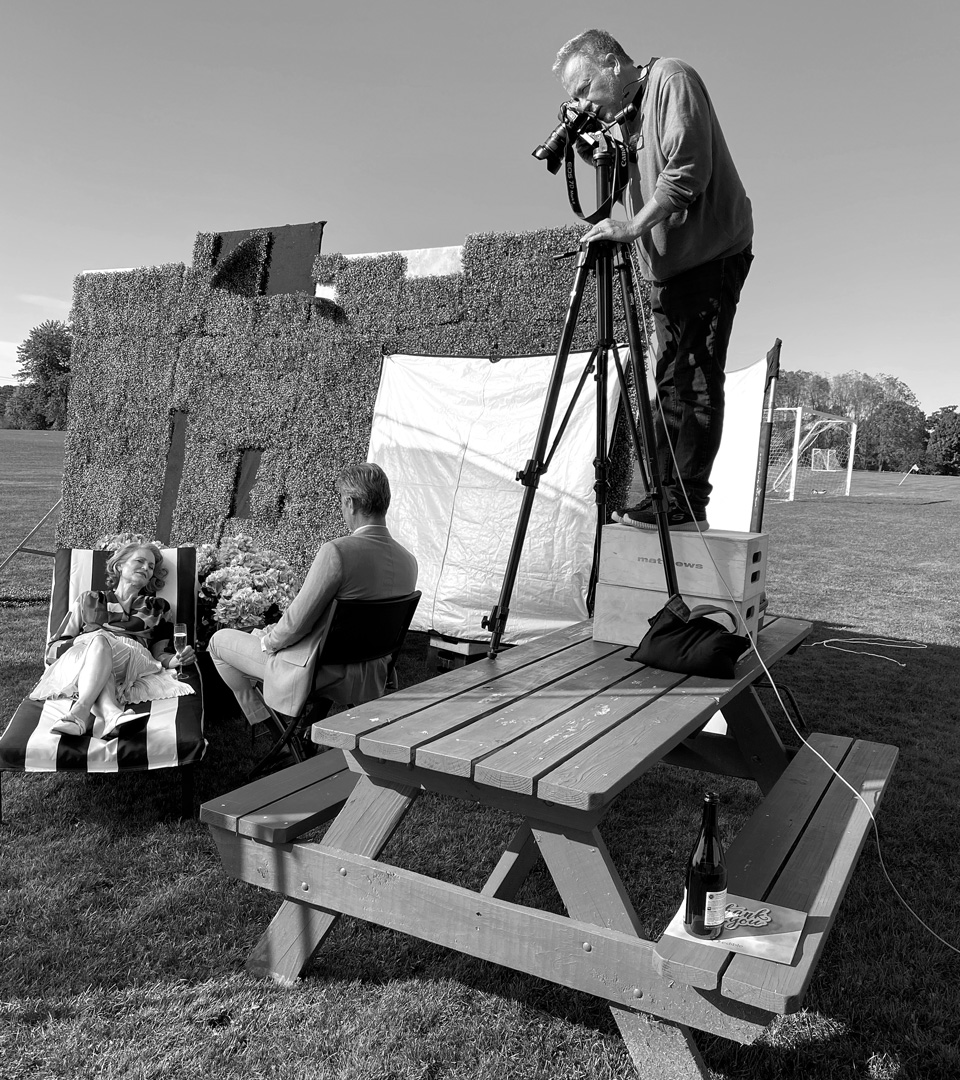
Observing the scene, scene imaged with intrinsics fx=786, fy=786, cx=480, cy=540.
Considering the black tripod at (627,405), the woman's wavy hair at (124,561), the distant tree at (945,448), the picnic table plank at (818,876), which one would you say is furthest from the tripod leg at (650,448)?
the distant tree at (945,448)

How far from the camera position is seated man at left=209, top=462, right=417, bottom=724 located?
9.73 feet

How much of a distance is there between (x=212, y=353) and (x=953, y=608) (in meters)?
7.90

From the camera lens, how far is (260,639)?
329cm

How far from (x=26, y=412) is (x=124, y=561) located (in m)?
56.8

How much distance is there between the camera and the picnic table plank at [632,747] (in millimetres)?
1485

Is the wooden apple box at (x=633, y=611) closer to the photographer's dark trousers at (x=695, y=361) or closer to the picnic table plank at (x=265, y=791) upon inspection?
the photographer's dark trousers at (x=695, y=361)

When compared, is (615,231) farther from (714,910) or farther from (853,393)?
(853,393)

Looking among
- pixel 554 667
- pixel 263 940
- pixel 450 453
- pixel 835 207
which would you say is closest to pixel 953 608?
pixel 450 453

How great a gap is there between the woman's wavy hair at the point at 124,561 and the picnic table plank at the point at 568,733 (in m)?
2.64

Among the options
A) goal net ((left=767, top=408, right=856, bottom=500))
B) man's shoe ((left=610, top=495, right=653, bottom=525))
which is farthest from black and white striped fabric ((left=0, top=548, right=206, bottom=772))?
goal net ((left=767, top=408, right=856, bottom=500))

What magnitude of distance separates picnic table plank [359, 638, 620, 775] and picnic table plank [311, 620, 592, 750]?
1.0 inches

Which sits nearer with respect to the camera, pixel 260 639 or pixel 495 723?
pixel 495 723

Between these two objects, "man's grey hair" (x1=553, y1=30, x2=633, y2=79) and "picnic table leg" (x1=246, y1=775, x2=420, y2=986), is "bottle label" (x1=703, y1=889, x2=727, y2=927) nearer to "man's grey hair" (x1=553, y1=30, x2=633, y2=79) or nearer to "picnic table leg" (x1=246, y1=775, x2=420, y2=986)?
"picnic table leg" (x1=246, y1=775, x2=420, y2=986)

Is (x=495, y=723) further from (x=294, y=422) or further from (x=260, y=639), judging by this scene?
(x=294, y=422)
